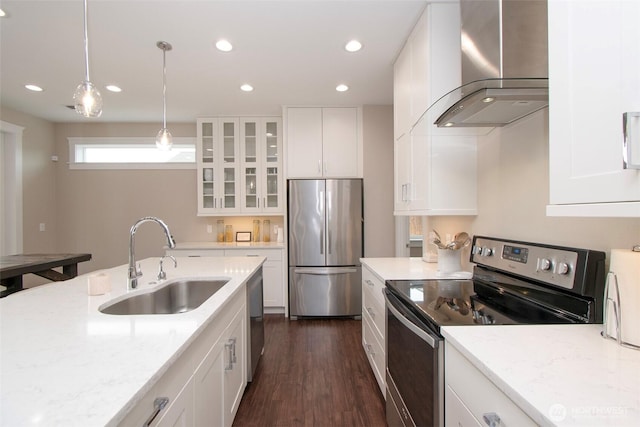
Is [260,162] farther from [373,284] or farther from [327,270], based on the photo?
[373,284]

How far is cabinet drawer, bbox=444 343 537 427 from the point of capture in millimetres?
688

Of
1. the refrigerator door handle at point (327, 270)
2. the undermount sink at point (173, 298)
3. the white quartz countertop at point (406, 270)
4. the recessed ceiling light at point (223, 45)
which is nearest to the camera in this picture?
the undermount sink at point (173, 298)

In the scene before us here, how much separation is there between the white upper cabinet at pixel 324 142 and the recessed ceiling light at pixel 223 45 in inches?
53.9

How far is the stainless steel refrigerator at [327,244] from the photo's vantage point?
3.57 metres

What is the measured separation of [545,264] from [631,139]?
72cm

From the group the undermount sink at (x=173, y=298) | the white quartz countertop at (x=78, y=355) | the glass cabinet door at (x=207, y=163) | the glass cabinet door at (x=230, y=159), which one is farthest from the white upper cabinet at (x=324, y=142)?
the white quartz countertop at (x=78, y=355)

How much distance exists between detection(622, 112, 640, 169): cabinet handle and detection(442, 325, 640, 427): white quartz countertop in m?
0.49

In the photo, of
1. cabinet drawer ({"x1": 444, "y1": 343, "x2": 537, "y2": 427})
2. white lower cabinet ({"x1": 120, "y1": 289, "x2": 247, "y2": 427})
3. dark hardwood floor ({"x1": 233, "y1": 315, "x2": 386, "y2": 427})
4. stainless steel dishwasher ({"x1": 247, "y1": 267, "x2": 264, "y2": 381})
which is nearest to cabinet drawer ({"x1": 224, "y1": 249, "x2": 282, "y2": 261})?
dark hardwood floor ({"x1": 233, "y1": 315, "x2": 386, "y2": 427})

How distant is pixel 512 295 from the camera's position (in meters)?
1.32

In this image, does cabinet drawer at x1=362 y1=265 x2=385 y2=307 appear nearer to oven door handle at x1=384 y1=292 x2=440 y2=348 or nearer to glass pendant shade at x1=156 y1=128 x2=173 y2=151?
oven door handle at x1=384 y1=292 x2=440 y2=348

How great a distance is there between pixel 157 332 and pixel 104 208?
14.2 feet

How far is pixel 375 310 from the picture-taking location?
2.07 meters

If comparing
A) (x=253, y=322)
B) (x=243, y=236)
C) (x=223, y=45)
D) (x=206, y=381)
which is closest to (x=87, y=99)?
(x=223, y=45)
